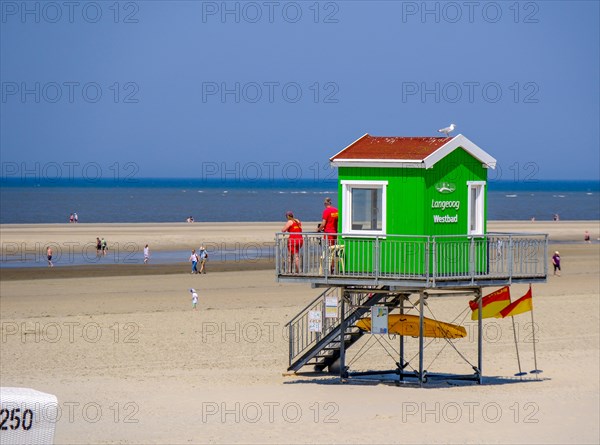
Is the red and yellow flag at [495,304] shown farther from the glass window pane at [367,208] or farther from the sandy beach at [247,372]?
the glass window pane at [367,208]

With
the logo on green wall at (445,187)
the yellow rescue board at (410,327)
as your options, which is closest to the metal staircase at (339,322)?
the yellow rescue board at (410,327)

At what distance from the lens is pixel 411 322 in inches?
966

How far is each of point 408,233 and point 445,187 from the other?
1.42 m

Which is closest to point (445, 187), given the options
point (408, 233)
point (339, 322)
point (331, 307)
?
point (408, 233)

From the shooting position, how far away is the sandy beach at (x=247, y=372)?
20.4 m

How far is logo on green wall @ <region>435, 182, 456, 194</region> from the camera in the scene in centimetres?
2344

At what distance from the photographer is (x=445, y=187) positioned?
23.6 metres

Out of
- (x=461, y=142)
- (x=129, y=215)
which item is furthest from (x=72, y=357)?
(x=129, y=215)

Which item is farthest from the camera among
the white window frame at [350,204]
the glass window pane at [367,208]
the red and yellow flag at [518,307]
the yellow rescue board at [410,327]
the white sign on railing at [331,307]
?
the red and yellow flag at [518,307]

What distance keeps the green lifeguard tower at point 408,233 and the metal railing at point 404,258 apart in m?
0.02

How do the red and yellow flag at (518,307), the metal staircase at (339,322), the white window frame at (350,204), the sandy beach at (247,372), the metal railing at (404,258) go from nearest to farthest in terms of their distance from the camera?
the sandy beach at (247,372) → the metal railing at (404,258) → the white window frame at (350,204) → the metal staircase at (339,322) → the red and yellow flag at (518,307)

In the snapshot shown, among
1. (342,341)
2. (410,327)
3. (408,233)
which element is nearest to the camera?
(408,233)

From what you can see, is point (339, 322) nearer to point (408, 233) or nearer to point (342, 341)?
point (342, 341)

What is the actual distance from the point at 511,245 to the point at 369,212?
3360mm
